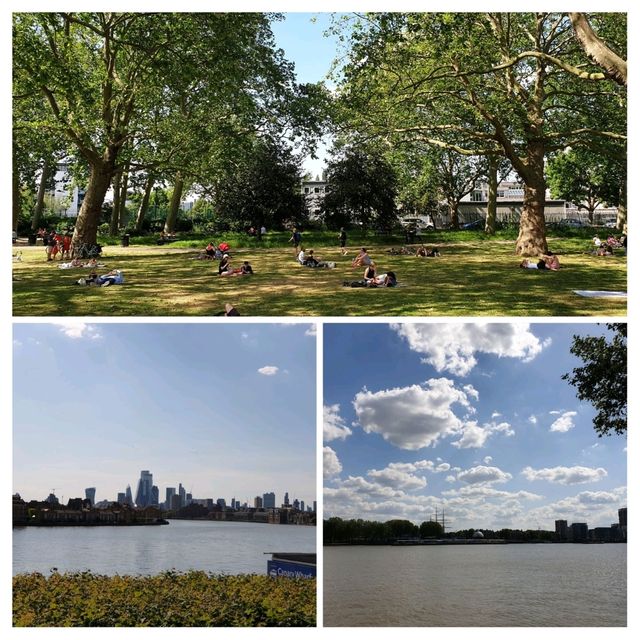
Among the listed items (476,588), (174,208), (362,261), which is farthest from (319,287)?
(174,208)

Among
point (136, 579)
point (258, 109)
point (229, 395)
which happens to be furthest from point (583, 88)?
point (136, 579)

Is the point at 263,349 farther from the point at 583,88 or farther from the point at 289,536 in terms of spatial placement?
the point at 583,88

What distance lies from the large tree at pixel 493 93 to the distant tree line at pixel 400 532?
9463 millimetres

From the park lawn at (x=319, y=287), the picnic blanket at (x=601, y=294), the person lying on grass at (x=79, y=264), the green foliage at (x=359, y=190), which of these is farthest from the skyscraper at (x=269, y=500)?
the green foliage at (x=359, y=190)

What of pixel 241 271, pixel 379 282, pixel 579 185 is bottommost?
pixel 379 282

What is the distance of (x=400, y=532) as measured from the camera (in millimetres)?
Result: 9016

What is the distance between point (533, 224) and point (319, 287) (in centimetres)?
781

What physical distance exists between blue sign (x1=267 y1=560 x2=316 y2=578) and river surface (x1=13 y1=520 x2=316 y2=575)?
9 centimetres

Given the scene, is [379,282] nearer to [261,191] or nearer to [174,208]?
[261,191]

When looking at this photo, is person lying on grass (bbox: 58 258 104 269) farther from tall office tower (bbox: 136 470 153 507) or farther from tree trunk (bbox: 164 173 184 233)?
tall office tower (bbox: 136 470 153 507)

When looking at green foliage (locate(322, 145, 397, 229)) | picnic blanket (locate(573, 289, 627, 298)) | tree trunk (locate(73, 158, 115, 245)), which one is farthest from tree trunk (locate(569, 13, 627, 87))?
tree trunk (locate(73, 158, 115, 245))

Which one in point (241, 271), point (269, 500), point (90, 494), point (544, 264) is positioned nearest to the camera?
point (269, 500)

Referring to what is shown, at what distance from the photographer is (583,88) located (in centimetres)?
1747

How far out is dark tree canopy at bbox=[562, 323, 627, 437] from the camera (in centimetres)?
922
